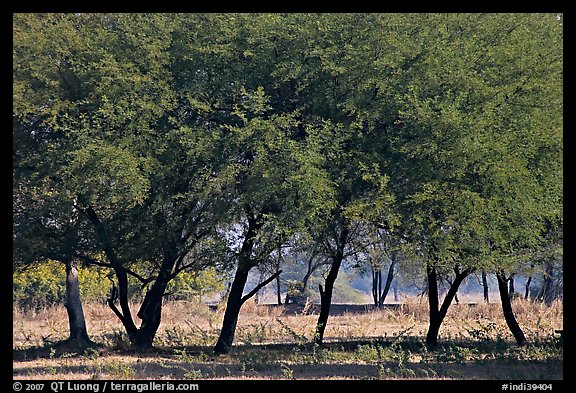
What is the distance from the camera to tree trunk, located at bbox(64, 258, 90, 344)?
2750 centimetres

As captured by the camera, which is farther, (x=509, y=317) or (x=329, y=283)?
(x=329, y=283)

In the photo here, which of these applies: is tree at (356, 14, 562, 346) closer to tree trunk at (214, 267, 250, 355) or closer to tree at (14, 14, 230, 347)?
tree at (14, 14, 230, 347)

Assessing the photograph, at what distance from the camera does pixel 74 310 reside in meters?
28.5

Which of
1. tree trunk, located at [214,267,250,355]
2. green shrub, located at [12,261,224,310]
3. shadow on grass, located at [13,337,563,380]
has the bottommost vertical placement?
shadow on grass, located at [13,337,563,380]

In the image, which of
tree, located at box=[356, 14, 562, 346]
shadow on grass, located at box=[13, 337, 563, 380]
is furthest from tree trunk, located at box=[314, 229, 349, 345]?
tree, located at box=[356, 14, 562, 346]

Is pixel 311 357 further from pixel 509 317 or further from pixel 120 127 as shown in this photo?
pixel 120 127

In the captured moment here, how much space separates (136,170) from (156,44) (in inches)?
146

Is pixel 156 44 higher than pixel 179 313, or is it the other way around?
pixel 156 44

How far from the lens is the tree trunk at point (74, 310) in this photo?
27500 mm

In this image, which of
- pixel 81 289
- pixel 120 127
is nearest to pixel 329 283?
pixel 120 127
